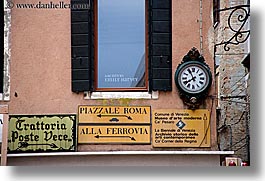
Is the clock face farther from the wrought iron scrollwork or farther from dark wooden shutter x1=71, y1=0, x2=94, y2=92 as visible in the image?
dark wooden shutter x1=71, y1=0, x2=94, y2=92

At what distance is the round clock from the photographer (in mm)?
2498

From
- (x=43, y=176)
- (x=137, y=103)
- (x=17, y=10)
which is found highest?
(x=17, y=10)

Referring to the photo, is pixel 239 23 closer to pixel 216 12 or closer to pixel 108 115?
pixel 216 12

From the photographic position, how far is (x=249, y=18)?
97.7 inches

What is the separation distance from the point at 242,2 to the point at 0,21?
855 millimetres

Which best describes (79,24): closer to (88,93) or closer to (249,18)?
(88,93)

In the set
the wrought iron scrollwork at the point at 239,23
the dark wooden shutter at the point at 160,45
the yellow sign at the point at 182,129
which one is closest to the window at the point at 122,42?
the dark wooden shutter at the point at 160,45

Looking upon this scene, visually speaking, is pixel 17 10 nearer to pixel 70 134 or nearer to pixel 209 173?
pixel 70 134

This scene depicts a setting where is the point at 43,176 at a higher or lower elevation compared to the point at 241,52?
lower

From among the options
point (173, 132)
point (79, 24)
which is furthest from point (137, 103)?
point (79, 24)

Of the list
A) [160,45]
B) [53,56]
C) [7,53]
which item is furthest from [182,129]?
[7,53]

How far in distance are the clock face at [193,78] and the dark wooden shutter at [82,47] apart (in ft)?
1.05

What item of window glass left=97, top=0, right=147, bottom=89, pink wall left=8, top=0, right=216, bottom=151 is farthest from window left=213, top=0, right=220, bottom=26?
window glass left=97, top=0, right=147, bottom=89

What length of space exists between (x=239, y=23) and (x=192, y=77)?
A: 0.82 feet
